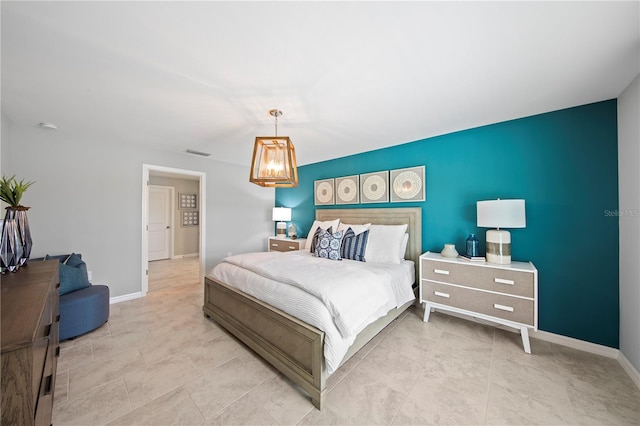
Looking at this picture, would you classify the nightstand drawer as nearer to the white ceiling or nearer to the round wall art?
the round wall art

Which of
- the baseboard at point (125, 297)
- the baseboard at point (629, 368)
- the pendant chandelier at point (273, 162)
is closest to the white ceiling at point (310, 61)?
the pendant chandelier at point (273, 162)

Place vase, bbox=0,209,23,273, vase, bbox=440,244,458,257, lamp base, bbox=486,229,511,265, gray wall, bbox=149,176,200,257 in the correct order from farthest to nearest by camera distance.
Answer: gray wall, bbox=149,176,200,257, vase, bbox=440,244,458,257, lamp base, bbox=486,229,511,265, vase, bbox=0,209,23,273

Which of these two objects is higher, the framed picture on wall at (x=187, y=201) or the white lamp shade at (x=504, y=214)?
the framed picture on wall at (x=187, y=201)

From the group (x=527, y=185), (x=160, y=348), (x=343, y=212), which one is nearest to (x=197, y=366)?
(x=160, y=348)

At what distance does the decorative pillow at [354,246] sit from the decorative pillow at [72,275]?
3.08m

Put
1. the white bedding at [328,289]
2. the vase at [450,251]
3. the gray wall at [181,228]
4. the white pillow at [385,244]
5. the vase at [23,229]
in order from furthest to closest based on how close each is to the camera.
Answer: the gray wall at [181,228]
the white pillow at [385,244]
the vase at [450,251]
the white bedding at [328,289]
the vase at [23,229]

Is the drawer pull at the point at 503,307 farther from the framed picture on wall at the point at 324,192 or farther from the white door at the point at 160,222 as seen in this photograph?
the white door at the point at 160,222

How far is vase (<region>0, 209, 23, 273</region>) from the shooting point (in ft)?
4.72

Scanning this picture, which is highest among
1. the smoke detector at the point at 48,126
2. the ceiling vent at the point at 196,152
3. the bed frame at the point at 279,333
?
the smoke detector at the point at 48,126

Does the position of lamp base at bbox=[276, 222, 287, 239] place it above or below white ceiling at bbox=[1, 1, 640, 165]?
below

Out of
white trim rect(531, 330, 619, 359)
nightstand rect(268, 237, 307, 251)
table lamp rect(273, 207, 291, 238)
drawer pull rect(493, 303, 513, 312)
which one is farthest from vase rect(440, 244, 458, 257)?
table lamp rect(273, 207, 291, 238)

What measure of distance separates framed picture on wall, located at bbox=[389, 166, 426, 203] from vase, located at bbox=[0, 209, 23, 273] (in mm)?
3748

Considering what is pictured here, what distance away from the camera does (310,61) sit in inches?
64.6

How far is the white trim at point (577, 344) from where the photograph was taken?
2.11 meters
